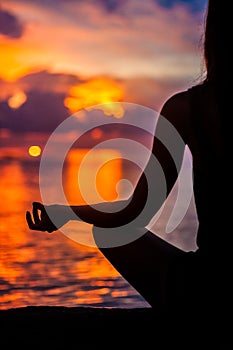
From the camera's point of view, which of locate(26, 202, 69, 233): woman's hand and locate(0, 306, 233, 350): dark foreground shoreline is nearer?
locate(26, 202, 69, 233): woman's hand

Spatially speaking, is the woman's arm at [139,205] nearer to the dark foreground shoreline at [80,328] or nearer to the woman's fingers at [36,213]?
the woman's fingers at [36,213]

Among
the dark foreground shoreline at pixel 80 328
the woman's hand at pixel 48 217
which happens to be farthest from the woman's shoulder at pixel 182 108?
the dark foreground shoreline at pixel 80 328

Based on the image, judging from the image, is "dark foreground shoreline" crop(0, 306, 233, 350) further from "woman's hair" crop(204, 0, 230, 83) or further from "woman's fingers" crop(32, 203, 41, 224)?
"woman's hair" crop(204, 0, 230, 83)

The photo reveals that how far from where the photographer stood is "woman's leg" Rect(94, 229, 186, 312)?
Result: 2445 mm

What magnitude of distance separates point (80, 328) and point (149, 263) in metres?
1.13

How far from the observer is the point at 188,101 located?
2.36 meters

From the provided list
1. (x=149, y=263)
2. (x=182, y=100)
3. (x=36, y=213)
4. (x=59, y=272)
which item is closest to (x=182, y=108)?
(x=182, y=100)

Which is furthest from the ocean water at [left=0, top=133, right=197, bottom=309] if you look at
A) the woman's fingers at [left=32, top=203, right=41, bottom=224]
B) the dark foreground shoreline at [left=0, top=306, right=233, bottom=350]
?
the woman's fingers at [left=32, top=203, right=41, bottom=224]

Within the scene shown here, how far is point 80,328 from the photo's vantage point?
11.6ft

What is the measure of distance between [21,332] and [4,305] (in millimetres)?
4435

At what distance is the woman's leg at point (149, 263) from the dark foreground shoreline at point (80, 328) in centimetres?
32

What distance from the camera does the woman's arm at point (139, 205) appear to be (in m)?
2.50

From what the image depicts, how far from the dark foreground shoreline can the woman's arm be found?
0.50 metres

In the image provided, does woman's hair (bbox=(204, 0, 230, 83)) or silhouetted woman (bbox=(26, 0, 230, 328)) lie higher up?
woman's hair (bbox=(204, 0, 230, 83))
